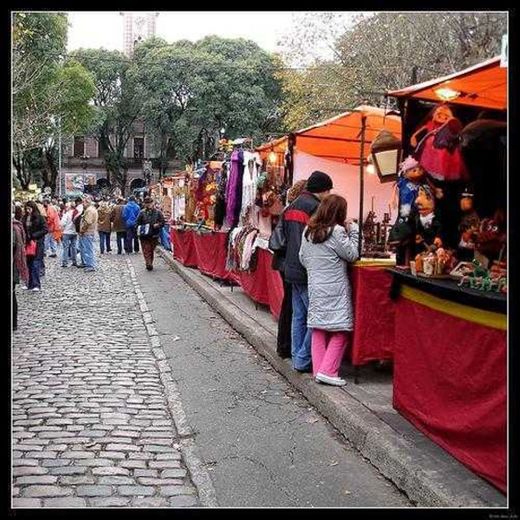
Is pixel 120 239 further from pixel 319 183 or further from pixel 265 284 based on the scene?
pixel 319 183

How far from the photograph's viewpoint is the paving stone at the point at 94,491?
4719mm

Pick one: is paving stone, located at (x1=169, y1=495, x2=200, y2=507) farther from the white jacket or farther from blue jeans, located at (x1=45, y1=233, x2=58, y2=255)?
blue jeans, located at (x1=45, y1=233, x2=58, y2=255)

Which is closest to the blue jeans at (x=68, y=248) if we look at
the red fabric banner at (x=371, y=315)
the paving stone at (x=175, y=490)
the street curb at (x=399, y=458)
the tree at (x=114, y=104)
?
the street curb at (x=399, y=458)

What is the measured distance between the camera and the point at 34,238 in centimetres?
1470

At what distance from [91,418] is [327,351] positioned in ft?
7.43

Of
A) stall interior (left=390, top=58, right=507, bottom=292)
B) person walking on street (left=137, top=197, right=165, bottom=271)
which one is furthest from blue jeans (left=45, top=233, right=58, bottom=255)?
stall interior (left=390, top=58, right=507, bottom=292)

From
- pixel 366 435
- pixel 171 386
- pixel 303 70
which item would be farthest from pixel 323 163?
pixel 303 70

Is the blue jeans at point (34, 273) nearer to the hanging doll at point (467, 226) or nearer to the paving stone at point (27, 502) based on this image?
the paving stone at point (27, 502)

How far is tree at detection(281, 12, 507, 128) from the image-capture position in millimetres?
10712

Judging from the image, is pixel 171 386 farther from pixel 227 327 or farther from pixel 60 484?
pixel 227 327

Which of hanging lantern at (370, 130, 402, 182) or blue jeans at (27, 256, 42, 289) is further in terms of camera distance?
blue jeans at (27, 256, 42, 289)

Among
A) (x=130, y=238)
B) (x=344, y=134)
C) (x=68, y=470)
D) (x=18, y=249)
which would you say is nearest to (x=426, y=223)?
(x=68, y=470)

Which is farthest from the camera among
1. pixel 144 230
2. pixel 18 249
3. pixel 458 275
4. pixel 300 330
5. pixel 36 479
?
pixel 144 230

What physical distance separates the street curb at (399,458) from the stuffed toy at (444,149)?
1993 mm
